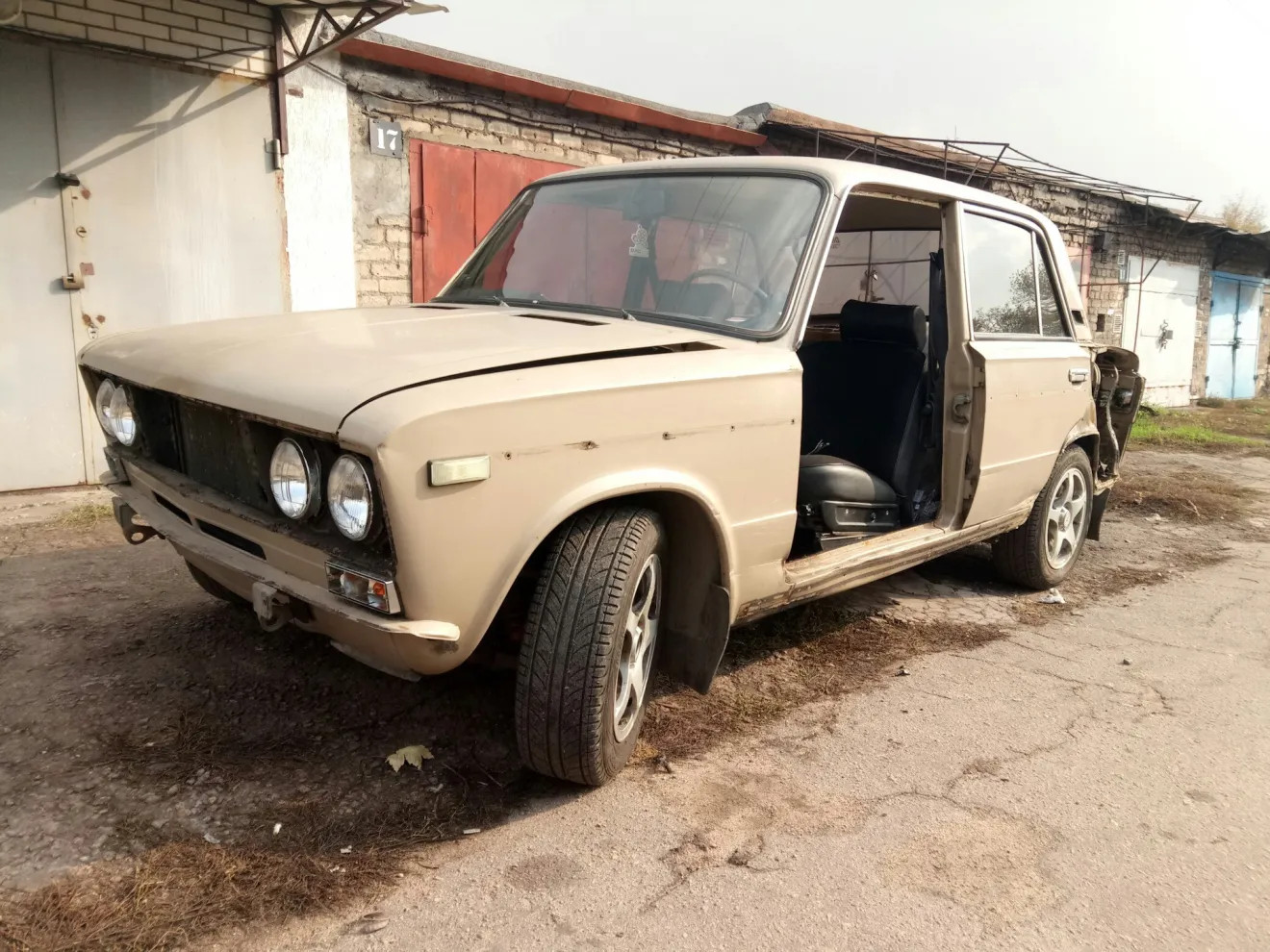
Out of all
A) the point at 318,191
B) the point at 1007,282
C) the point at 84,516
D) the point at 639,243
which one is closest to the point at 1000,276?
the point at 1007,282

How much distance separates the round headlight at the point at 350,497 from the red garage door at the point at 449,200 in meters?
6.24

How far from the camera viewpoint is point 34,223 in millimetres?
6246

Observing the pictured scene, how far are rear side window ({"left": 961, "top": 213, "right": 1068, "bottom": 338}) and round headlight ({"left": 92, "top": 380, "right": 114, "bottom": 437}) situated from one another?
3.33 m

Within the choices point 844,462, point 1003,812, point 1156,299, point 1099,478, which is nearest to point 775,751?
point 1003,812

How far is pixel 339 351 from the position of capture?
2561 millimetres

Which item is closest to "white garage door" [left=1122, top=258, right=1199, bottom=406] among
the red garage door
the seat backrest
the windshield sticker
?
the red garage door

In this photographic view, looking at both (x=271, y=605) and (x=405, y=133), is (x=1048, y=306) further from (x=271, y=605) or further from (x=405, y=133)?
(x=405, y=133)

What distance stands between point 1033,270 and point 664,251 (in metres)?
2.22

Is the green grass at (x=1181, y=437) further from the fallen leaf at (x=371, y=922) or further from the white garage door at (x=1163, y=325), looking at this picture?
the fallen leaf at (x=371, y=922)

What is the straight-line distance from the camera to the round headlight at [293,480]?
229 centimetres

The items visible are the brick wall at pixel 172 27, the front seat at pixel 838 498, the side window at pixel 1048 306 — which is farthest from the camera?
the brick wall at pixel 172 27

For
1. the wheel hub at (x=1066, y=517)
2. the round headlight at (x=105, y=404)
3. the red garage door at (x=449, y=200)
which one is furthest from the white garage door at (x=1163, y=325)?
the round headlight at (x=105, y=404)

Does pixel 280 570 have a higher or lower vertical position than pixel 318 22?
lower

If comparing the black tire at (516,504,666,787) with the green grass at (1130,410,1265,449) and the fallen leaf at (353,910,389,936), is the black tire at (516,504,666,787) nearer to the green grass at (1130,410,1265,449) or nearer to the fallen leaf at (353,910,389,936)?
the fallen leaf at (353,910,389,936)
